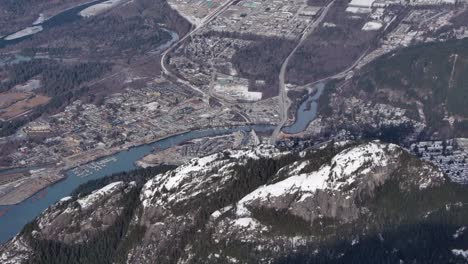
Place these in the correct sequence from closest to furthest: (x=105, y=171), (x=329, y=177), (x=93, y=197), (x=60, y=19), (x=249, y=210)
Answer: (x=249, y=210) → (x=329, y=177) → (x=93, y=197) → (x=105, y=171) → (x=60, y=19)

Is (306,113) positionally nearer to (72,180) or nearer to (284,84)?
(284,84)

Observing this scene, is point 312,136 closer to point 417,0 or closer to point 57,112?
point 57,112

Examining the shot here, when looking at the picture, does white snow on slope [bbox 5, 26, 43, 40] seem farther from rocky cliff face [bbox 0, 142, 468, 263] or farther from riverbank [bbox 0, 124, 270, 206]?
rocky cliff face [bbox 0, 142, 468, 263]

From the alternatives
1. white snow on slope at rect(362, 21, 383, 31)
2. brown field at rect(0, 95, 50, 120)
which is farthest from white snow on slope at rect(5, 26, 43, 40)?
white snow on slope at rect(362, 21, 383, 31)

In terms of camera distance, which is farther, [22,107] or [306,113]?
[22,107]

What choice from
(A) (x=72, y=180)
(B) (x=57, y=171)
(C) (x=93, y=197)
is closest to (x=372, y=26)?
(B) (x=57, y=171)
